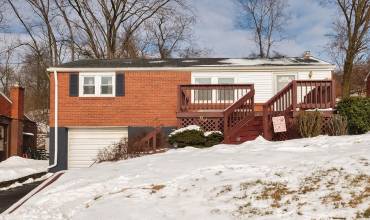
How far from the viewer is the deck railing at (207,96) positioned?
18391mm

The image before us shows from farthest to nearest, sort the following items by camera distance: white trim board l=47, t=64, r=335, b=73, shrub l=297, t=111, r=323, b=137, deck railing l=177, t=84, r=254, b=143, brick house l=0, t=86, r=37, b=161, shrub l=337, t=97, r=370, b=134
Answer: brick house l=0, t=86, r=37, b=161 → white trim board l=47, t=64, r=335, b=73 → deck railing l=177, t=84, r=254, b=143 → shrub l=297, t=111, r=323, b=137 → shrub l=337, t=97, r=370, b=134

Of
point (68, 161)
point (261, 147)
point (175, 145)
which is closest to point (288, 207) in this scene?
point (261, 147)

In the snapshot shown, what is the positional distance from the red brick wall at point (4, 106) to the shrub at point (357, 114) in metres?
22.6

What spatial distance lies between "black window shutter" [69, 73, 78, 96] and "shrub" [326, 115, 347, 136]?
12.5 meters

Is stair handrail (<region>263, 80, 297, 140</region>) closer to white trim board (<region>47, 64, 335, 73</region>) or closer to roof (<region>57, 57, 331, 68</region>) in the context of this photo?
white trim board (<region>47, 64, 335, 73</region>)

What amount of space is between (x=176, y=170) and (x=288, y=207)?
3.77 m

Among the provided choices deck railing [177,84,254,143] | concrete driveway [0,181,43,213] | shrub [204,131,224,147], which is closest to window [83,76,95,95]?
deck railing [177,84,254,143]

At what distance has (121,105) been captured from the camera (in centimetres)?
2319

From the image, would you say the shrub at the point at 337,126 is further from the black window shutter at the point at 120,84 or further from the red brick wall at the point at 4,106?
the red brick wall at the point at 4,106

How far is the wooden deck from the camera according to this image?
15977 mm

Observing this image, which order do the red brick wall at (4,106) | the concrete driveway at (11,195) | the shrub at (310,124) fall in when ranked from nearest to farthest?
1. the concrete driveway at (11,195)
2. the shrub at (310,124)
3. the red brick wall at (4,106)

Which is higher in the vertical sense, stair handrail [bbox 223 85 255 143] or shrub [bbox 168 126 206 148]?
stair handrail [bbox 223 85 255 143]

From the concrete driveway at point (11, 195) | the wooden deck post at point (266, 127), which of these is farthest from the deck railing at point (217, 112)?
the concrete driveway at point (11, 195)

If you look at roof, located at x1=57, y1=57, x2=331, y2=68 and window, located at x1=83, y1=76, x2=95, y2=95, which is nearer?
roof, located at x1=57, y1=57, x2=331, y2=68
